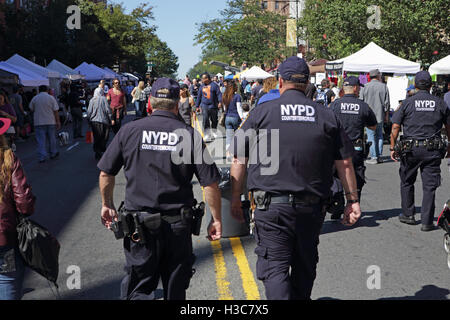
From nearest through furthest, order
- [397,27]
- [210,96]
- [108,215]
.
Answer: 1. [108,215]
2. [210,96]
3. [397,27]

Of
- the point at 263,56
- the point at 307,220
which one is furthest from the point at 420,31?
the point at 263,56

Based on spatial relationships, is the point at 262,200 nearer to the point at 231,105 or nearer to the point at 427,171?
the point at 427,171

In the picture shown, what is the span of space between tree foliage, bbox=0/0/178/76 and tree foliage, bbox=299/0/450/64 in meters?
18.9

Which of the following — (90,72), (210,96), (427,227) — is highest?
(90,72)

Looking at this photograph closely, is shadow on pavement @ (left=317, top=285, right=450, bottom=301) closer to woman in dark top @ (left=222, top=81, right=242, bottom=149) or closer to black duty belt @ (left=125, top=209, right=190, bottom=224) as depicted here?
black duty belt @ (left=125, top=209, right=190, bottom=224)

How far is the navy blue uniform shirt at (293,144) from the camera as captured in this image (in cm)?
371

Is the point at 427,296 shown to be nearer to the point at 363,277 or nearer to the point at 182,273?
the point at 363,277

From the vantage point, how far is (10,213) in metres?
3.78

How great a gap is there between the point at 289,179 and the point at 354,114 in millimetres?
4256

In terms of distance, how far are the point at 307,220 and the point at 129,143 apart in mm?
1312

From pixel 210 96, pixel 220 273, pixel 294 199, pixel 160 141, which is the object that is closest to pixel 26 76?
pixel 210 96

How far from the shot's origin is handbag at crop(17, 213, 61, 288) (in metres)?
3.75

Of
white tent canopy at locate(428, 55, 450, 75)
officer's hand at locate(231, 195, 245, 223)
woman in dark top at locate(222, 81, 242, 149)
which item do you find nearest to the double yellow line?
officer's hand at locate(231, 195, 245, 223)

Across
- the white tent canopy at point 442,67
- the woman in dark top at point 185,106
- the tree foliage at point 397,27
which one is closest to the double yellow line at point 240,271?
the woman in dark top at point 185,106
